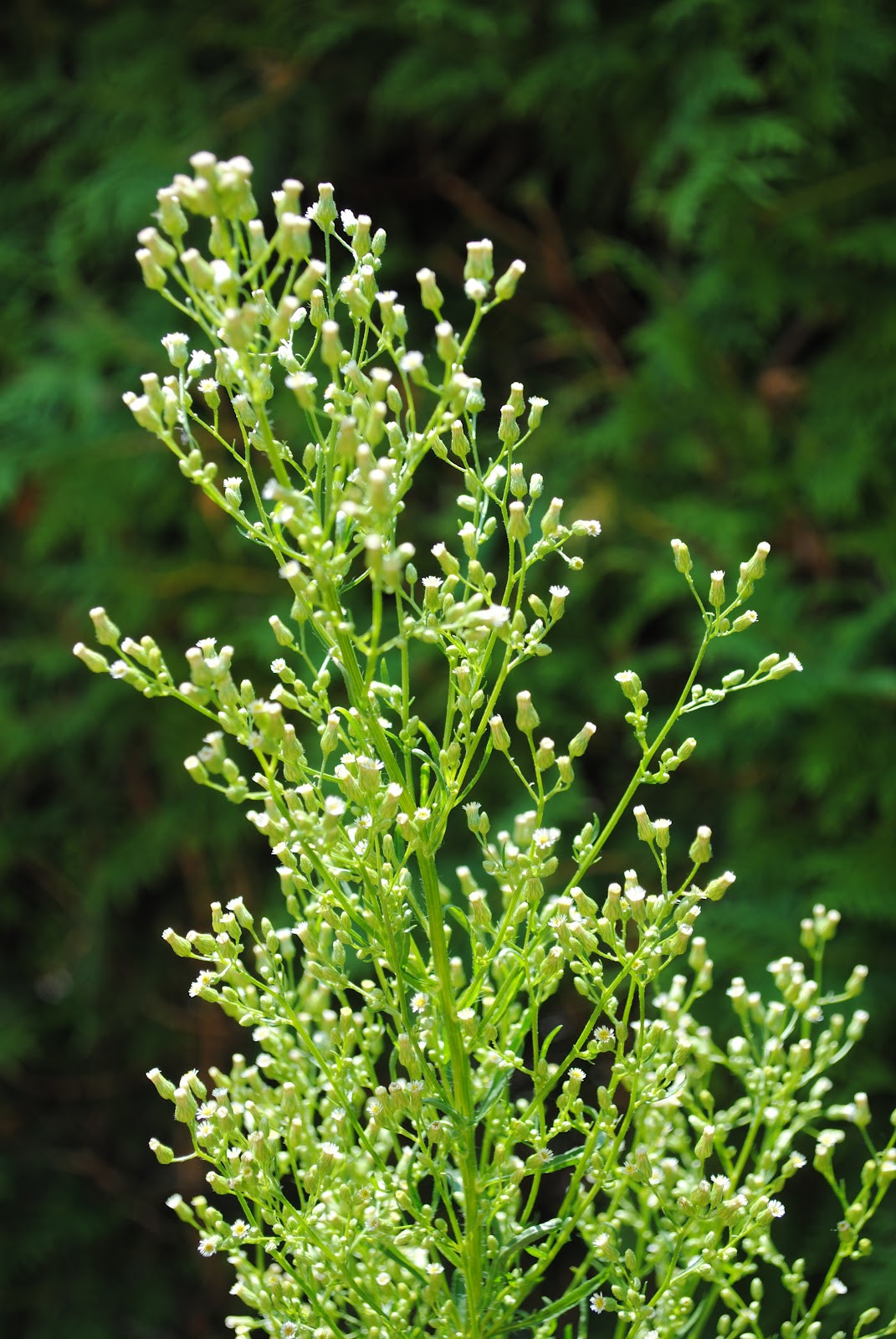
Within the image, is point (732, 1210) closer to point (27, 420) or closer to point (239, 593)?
point (239, 593)

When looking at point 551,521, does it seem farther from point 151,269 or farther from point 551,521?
point 151,269

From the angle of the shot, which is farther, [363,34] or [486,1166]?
[363,34]

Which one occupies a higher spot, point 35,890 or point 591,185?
point 591,185

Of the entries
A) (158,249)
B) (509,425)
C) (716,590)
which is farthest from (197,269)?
(716,590)

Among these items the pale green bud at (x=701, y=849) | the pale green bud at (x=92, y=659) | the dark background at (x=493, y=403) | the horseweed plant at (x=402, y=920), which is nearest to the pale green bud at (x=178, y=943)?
the horseweed plant at (x=402, y=920)

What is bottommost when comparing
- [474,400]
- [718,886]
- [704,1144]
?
[704,1144]

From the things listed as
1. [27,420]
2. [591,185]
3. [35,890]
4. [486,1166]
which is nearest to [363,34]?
[591,185]

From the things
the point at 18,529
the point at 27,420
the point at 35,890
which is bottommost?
the point at 35,890

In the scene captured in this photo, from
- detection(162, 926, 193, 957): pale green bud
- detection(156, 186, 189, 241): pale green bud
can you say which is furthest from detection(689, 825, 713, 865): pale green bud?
detection(156, 186, 189, 241): pale green bud
